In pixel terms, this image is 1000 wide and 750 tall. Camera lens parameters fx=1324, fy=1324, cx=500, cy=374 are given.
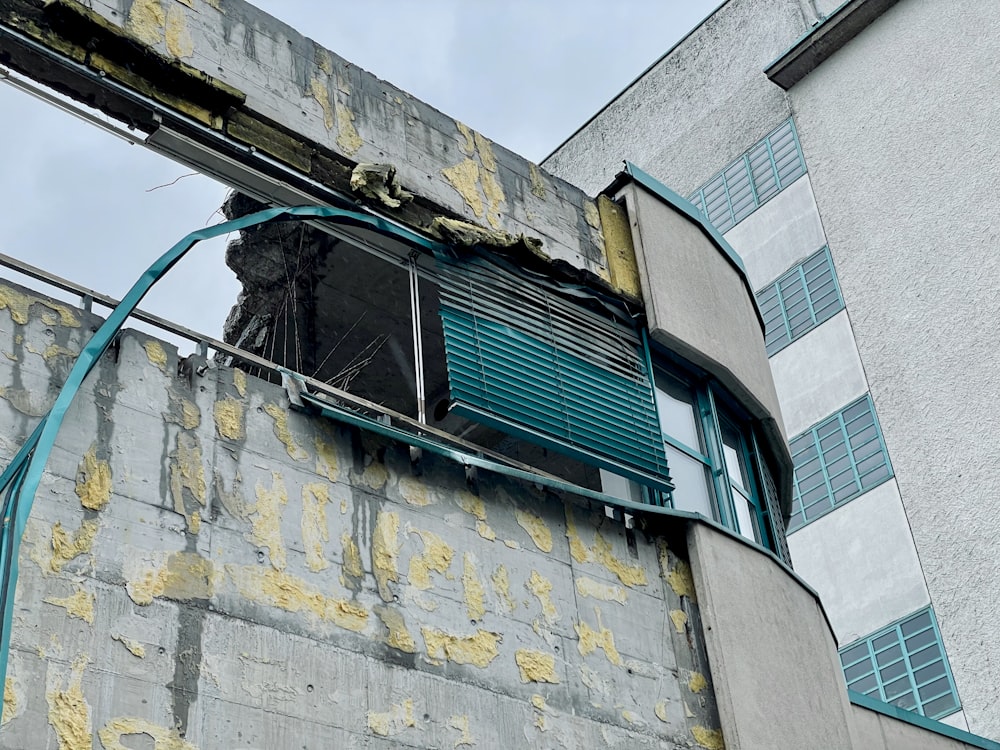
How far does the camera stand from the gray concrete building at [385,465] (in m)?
5.46

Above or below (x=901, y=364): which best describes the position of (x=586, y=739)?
below

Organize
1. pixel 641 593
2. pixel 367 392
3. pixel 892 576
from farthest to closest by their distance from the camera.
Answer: pixel 892 576 → pixel 367 392 → pixel 641 593

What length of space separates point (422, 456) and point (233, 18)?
2809mm

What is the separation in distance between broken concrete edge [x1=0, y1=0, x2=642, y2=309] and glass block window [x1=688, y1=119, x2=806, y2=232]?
1323 cm

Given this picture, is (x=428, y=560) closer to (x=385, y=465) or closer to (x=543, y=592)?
(x=385, y=465)

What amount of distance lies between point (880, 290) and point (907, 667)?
5207 mm

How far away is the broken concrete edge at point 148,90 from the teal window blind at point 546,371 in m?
0.49

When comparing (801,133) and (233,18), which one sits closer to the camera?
(233,18)

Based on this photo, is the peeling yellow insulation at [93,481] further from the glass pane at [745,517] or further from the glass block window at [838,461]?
the glass block window at [838,461]

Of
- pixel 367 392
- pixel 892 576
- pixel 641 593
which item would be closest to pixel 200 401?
pixel 641 593

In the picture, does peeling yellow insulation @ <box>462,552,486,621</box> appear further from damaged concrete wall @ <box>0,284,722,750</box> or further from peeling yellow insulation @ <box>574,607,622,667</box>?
peeling yellow insulation @ <box>574,607,622,667</box>

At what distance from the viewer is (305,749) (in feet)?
18.1

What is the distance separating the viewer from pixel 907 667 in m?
15.7

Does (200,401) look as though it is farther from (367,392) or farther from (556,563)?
(367,392)
